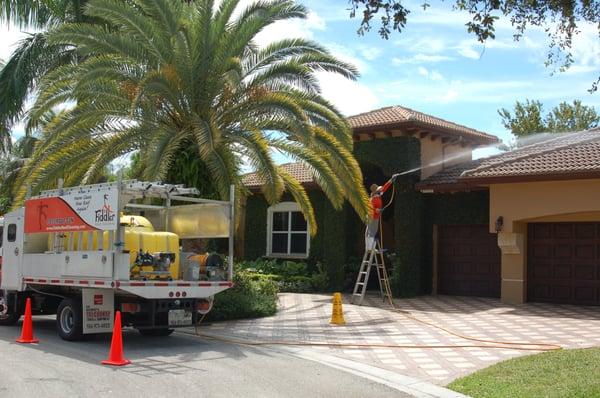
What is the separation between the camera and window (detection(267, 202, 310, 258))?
24844 millimetres

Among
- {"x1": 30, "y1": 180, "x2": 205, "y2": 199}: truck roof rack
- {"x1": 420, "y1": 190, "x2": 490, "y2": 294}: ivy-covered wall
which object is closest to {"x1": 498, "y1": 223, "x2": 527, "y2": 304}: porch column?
{"x1": 420, "y1": 190, "x2": 490, "y2": 294}: ivy-covered wall

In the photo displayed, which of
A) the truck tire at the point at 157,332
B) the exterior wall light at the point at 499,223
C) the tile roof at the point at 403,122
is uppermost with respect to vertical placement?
the tile roof at the point at 403,122

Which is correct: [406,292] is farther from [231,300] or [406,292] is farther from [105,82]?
[105,82]

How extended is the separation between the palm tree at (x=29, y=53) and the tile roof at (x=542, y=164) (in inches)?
476

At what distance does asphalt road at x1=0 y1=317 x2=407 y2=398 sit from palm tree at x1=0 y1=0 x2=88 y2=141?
11.1m

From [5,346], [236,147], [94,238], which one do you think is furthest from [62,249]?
[236,147]

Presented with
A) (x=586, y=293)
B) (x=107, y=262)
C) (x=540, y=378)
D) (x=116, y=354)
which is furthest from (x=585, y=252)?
(x=116, y=354)

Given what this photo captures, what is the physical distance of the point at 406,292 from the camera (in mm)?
21141

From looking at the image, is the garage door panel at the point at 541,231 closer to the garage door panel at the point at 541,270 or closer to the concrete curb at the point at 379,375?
the garage door panel at the point at 541,270

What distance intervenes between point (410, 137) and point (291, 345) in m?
11.1

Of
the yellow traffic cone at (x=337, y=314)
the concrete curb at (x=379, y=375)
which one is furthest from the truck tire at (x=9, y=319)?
the yellow traffic cone at (x=337, y=314)

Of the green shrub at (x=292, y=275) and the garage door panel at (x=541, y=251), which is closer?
the garage door panel at (x=541, y=251)

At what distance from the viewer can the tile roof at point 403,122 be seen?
21250 mm

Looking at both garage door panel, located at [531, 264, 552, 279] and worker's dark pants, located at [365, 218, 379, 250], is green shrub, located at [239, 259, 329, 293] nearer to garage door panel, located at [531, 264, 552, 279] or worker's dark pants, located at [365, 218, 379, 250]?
worker's dark pants, located at [365, 218, 379, 250]
